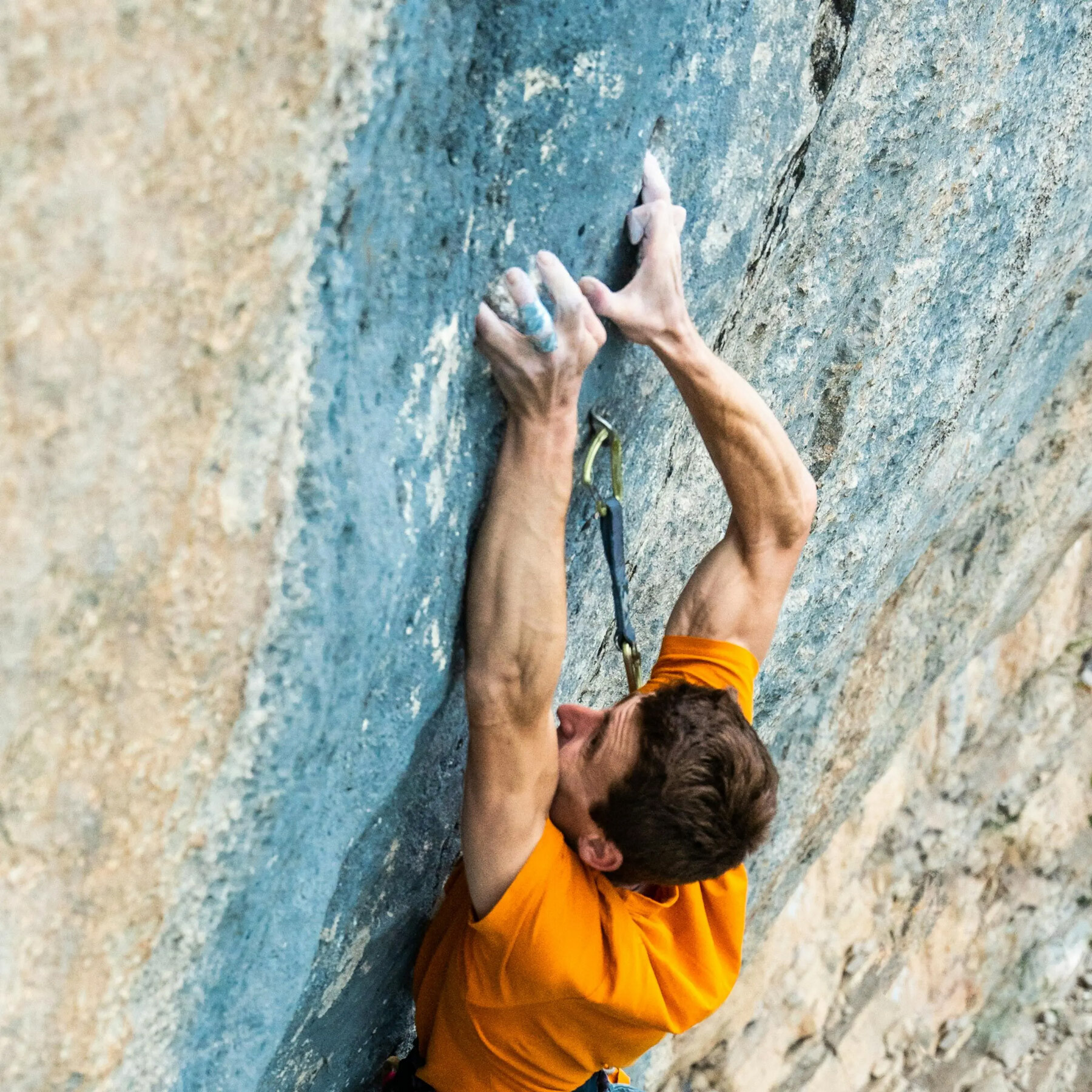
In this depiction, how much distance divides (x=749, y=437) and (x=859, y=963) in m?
4.36

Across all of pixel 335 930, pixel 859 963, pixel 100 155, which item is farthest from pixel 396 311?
pixel 859 963

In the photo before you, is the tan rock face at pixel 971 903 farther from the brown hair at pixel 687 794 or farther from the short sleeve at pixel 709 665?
the brown hair at pixel 687 794

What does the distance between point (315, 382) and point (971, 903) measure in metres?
5.90

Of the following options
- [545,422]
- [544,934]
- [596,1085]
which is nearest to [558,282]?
[545,422]

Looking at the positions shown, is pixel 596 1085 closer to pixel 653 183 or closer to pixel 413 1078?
pixel 413 1078

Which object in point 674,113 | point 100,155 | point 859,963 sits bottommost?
point 859,963

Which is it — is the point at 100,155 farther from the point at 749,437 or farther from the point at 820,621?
the point at 820,621

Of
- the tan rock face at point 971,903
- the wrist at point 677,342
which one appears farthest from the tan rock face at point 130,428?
the tan rock face at point 971,903

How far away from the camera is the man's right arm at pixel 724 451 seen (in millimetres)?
1953

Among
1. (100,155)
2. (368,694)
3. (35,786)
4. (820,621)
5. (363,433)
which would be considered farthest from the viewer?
(820,621)


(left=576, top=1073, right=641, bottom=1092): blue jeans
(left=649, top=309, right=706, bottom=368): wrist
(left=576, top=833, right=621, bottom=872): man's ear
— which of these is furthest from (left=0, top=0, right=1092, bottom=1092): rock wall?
(left=576, top=1073, right=641, bottom=1092): blue jeans

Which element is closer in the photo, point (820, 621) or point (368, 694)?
point (368, 694)

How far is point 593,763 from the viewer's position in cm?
213

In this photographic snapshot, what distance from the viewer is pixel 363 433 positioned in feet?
5.06
